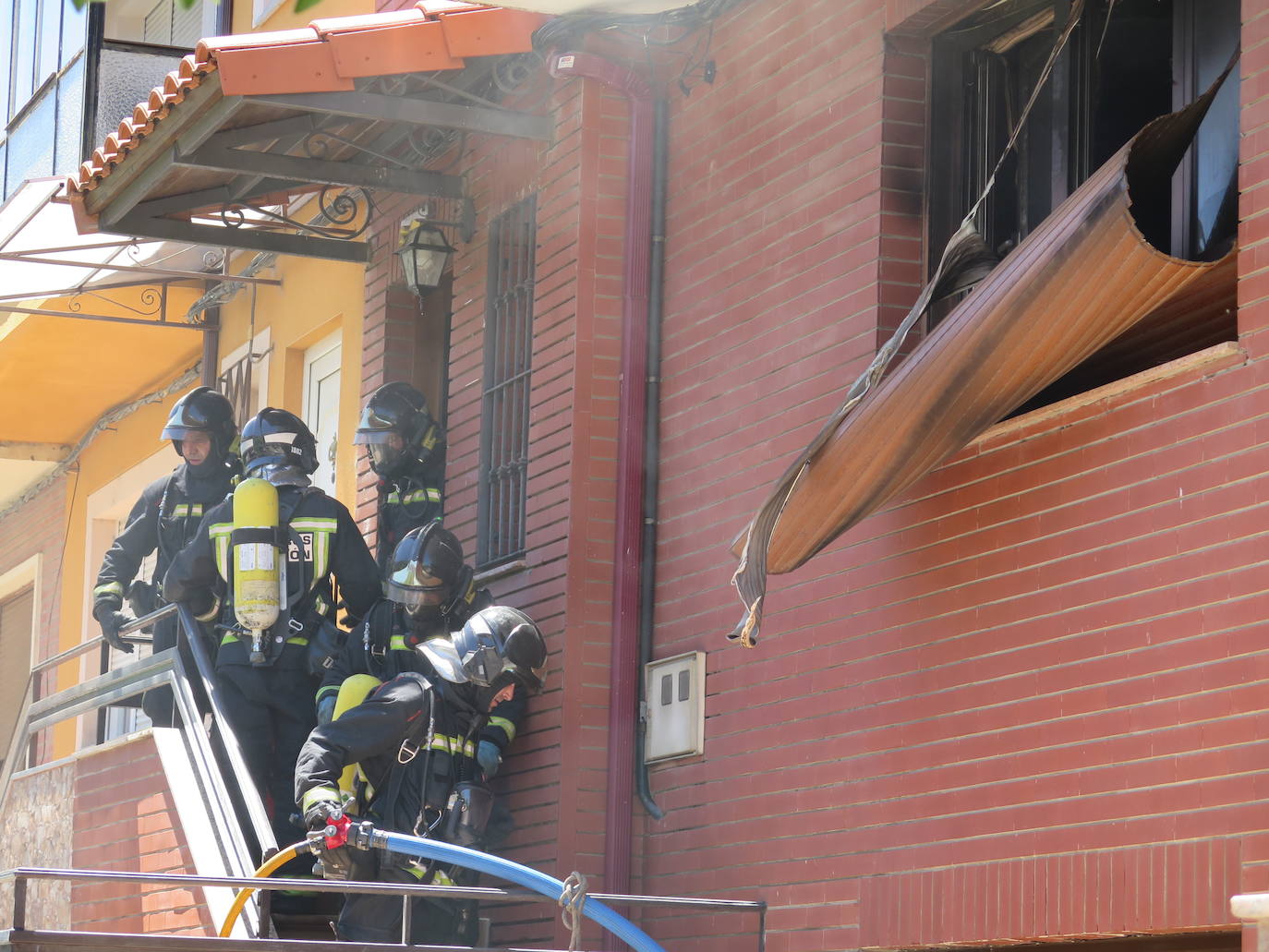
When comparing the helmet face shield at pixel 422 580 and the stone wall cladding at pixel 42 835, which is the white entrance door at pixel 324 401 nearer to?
the stone wall cladding at pixel 42 835

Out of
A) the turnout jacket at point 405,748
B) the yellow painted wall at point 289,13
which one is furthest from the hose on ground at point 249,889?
the yellow painted wall at point 289,13

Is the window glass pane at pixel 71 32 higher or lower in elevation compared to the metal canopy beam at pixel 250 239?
higher

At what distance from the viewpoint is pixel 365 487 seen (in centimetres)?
1091

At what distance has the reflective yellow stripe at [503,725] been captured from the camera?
8.49m

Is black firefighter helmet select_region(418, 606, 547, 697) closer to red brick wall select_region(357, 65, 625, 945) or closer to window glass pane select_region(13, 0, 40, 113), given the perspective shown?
red brick wall select_region(357, 65, 625, 945)

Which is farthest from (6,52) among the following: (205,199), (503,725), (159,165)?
(503,725)

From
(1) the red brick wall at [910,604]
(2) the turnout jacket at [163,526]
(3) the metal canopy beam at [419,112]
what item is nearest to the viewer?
(1) the red brick wall at [910,604]

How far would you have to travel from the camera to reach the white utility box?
318 inches

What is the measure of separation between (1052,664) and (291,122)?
5.03 meters

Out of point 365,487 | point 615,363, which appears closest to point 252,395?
point 365,487

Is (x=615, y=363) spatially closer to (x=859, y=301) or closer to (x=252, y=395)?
(x=859, y=301)

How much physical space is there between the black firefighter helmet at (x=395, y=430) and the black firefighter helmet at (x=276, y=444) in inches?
11.2

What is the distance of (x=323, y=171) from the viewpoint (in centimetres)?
1005

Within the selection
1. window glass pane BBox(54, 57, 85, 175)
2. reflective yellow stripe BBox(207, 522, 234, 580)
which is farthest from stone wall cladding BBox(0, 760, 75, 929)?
window glass pane BBox(54, 57, 85, 175)
